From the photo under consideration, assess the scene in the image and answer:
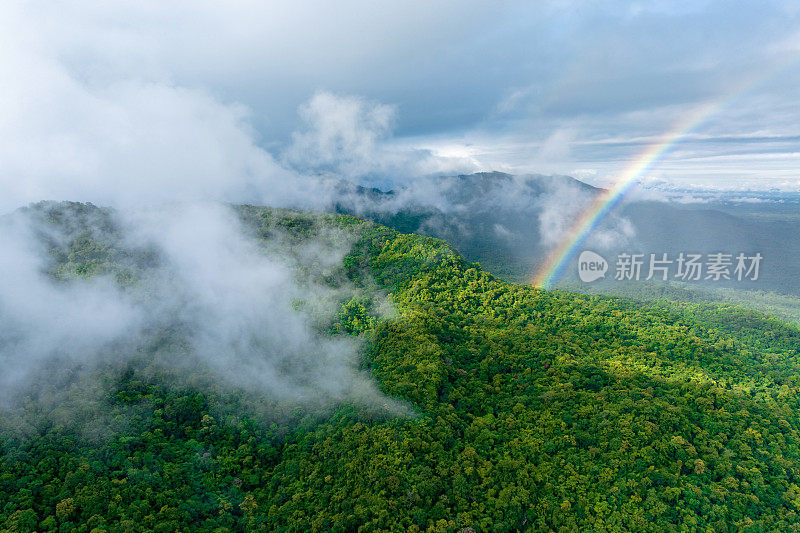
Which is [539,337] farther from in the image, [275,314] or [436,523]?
[275,314]

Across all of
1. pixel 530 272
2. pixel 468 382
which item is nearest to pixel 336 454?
pixel 468 382

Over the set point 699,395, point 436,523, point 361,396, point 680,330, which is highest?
point 680,330

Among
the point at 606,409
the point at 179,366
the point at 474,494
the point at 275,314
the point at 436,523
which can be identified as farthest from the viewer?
the point at 275,314

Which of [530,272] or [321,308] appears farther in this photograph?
[530,272]

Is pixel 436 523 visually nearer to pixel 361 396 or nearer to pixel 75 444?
pixel 361 396

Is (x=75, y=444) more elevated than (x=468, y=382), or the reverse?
(x=468, y=382)

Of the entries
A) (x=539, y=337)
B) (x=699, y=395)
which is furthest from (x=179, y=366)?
(x=699, y=395)

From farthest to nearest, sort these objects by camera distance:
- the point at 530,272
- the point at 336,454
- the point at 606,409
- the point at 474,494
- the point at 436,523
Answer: the point at 530,272, the point at 606,409, the point at 336,454, the point at 474,494, the point at 436,523
